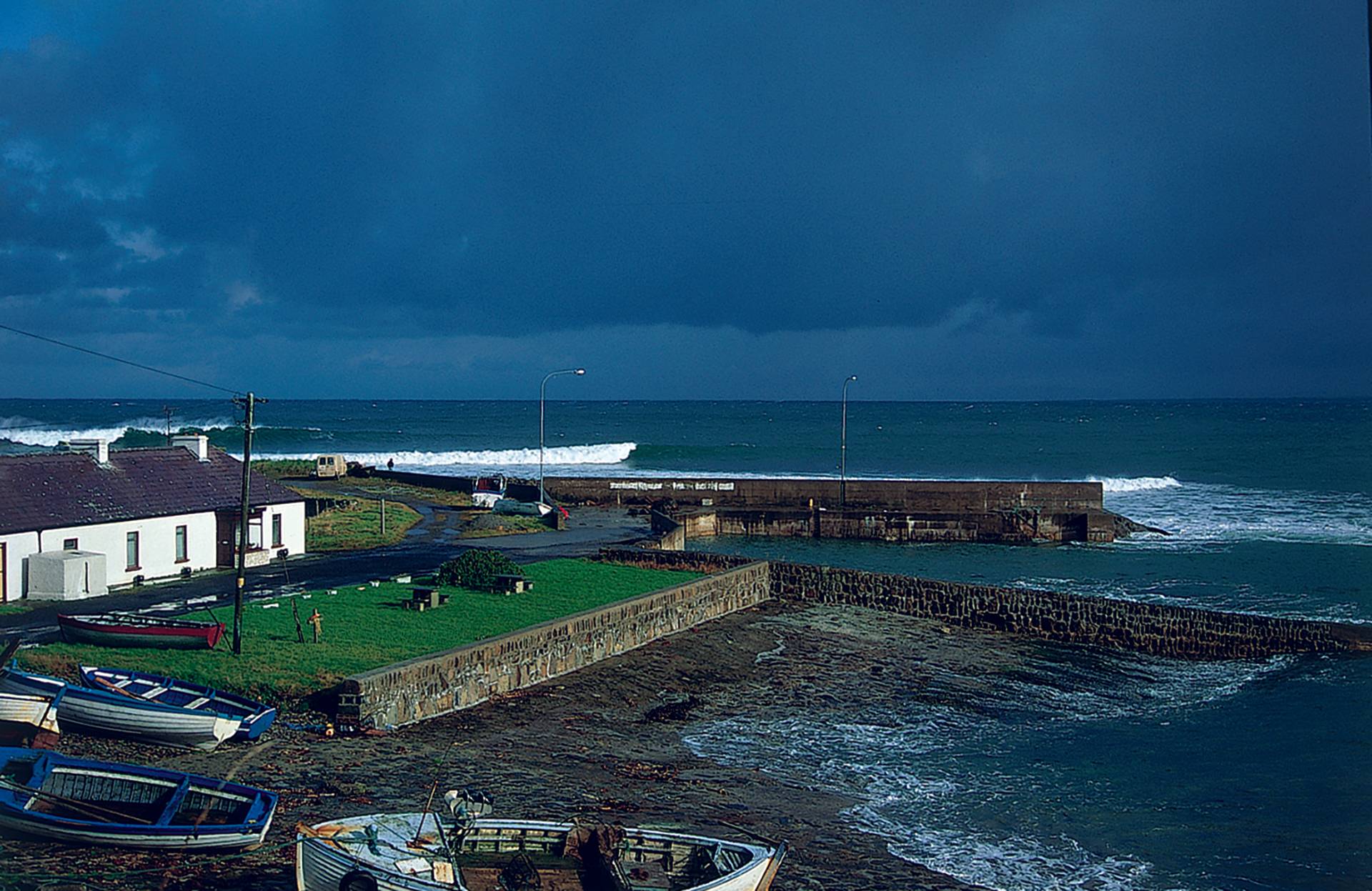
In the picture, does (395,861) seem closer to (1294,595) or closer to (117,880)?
(117,880)

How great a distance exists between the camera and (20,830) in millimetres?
15195

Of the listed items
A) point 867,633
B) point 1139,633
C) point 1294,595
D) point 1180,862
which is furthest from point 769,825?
point 1294,595

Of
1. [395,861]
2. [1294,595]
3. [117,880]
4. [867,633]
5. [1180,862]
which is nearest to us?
[395,861]

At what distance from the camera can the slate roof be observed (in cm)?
3197

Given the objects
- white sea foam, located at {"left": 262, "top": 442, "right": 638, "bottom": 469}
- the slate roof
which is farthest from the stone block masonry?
white sea foam, located at {"left": 262, "top": 442, "right": 638, "bottom": 469}

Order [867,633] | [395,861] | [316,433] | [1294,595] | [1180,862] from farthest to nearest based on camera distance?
[316,433] < [1294,595] < [867,633] < [1180,862] < [395,861]

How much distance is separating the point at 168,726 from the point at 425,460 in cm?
9183

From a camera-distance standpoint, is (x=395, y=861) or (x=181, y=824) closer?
(x=395, y=861)

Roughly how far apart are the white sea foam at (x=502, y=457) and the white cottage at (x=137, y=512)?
2550 inches

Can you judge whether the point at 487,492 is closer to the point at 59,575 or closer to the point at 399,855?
the point at 59,575

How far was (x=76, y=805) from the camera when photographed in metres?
15.6

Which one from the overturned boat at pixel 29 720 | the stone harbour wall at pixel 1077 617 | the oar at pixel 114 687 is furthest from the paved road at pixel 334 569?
the stone harbour wall at pixel 1077 617

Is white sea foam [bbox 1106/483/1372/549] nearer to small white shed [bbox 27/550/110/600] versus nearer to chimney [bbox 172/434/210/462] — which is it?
chimney [bbox 172/434/210/462]

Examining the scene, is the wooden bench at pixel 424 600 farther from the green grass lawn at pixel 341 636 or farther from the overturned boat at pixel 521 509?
the overturned boat at pixel 521 509
